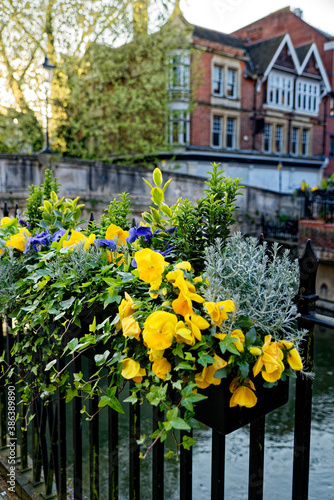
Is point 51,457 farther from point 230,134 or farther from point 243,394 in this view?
point 230,134

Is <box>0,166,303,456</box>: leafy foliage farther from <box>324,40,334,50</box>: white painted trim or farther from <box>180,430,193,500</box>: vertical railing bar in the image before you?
<box>324,40,334,50</box>: white painted trim

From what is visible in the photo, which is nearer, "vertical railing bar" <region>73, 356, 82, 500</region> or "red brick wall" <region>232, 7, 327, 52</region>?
"vertical railing bar" <region>73, 356, 82, 500</region>

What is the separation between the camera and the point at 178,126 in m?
22.4

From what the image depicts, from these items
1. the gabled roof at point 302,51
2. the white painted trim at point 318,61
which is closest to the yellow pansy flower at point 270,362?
the white painted trim at point 318,61

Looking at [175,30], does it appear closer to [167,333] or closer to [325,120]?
[325,120]

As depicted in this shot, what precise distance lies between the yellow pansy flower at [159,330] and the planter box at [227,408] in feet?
0.71

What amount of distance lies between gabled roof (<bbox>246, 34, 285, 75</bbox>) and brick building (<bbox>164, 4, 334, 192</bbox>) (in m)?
0.06

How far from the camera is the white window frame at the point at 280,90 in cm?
3012

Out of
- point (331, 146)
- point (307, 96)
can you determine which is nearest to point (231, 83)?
point (307, 96)

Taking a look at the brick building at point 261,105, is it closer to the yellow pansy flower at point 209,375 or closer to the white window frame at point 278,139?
the white window frame at point 278,139

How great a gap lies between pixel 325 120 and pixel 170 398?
3583 centimetres

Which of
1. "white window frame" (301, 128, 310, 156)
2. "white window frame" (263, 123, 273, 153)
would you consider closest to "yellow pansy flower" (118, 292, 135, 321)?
"white window frame" (263, 123, 273, 153)

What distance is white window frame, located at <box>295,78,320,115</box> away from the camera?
31969mm

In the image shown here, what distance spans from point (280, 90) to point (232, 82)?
445 cm
